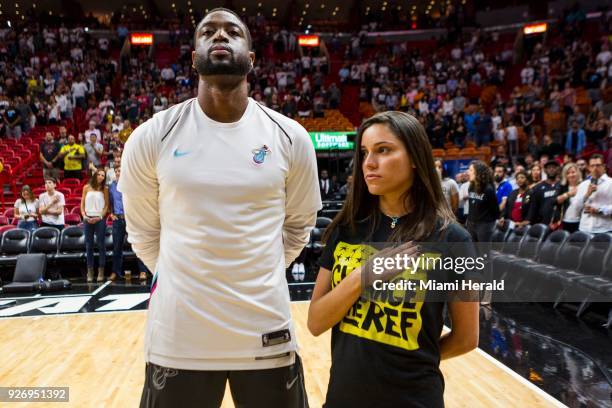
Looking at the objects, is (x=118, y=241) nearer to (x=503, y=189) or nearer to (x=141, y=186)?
(x=503, y=189)

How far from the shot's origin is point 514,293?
598 centimetres

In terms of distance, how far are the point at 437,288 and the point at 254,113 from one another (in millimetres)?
849

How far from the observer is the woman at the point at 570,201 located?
6.38 m

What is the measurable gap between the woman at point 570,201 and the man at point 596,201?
128 millimetres

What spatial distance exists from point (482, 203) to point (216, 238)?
4.96 meters

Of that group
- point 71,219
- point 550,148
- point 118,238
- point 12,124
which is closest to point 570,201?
point 550,148

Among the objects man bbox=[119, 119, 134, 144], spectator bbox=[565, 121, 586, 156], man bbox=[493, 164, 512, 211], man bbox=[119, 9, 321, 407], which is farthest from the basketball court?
spectator bbox=[565, 121, 586, 156]

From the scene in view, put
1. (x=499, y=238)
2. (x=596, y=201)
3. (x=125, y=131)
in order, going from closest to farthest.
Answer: (x=596, y=201)
(x=499, y=238)
(x=125, y=131)

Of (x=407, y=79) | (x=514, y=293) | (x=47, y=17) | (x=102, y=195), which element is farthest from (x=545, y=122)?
(x=47, y=17)

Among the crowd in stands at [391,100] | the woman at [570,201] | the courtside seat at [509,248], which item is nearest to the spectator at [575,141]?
the crowd in stands at [391,100]

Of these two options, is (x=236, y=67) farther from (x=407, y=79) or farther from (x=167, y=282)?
(x=407, y=79)

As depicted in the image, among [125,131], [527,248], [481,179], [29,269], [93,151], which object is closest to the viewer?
[481,179]

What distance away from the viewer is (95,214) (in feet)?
25.1

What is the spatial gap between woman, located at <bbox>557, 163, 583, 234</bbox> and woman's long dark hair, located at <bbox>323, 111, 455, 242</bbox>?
5.80m
